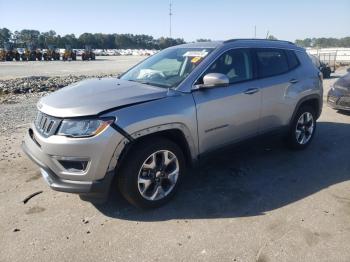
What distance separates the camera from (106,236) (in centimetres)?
334

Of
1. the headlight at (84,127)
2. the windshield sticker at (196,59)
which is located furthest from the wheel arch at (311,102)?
the headlight at (84,127)

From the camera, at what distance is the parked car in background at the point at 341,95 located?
8453mm

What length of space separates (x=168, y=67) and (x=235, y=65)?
906mm

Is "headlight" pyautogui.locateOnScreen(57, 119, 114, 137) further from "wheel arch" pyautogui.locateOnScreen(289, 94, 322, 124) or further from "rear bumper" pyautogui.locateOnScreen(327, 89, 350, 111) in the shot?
"rear bumper" pyautogui.locateOnScreen(327, 89, 350, 111)

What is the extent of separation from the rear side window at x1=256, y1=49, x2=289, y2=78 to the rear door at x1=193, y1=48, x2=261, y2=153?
0.71 feet

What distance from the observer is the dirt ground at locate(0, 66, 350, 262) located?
309cm

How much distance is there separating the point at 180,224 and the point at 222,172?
150 cm

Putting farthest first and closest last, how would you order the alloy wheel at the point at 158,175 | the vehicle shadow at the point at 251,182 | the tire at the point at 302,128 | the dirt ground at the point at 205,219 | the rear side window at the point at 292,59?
the tire at the point at 302,128 < the rear side window at the point at 292,59 < the vehicle shadow at the point at 251,182 < the alloy wheel at the point at 158,175 < the dirt ground at the point at 205,219

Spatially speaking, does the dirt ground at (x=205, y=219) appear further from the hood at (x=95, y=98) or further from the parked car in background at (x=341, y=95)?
the parked car in background at (x=341, y=95)

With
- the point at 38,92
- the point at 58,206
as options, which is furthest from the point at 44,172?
the point at 38,92

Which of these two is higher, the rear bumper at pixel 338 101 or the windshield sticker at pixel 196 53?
the windshield sticker at pixel 196 53

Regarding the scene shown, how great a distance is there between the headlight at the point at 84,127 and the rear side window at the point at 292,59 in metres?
3.42

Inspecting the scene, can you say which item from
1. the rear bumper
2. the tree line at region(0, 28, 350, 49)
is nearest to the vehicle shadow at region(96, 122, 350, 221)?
the rear bumper

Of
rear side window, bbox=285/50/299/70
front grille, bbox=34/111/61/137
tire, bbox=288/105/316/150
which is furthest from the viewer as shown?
tire, bbox=288/105/316/150
